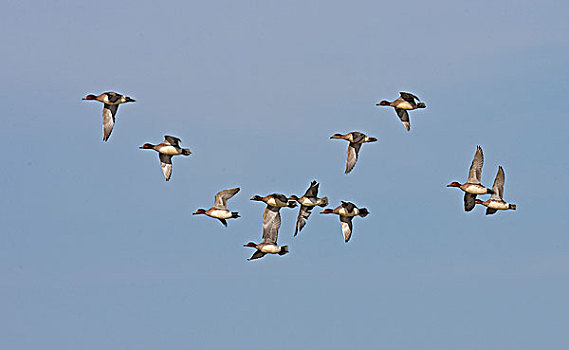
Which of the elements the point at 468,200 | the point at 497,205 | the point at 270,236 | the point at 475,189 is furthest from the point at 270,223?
the point at 497,205

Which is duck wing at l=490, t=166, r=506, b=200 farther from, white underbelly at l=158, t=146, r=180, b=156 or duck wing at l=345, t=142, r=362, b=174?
white underbelly at l=158, t=146, r=180, b=156

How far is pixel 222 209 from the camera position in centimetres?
14750

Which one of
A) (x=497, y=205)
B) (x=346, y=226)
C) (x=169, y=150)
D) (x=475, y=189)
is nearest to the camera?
(x=475, y=189)

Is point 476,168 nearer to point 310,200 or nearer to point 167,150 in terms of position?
point 310,200

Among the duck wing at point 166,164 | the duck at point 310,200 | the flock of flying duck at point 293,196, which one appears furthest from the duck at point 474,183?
the duck wing at point 166,164

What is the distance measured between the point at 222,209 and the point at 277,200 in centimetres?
355

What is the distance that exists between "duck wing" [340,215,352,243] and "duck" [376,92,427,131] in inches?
281

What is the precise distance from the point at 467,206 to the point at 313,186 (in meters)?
10.6

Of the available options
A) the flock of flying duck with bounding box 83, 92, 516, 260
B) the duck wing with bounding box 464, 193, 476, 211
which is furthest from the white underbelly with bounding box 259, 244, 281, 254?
the duck wing with bounding box 464, 193, 476, 211

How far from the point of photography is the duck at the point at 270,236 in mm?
148875

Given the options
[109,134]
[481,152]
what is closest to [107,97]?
[109,134]

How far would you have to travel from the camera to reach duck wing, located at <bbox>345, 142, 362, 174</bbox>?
5797 inches

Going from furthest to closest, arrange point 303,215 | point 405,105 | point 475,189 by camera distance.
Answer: point 303,215 → point 475,189 → point 405,105

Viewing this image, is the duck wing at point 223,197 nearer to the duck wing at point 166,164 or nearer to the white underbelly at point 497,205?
the duck wing at point 166,164
